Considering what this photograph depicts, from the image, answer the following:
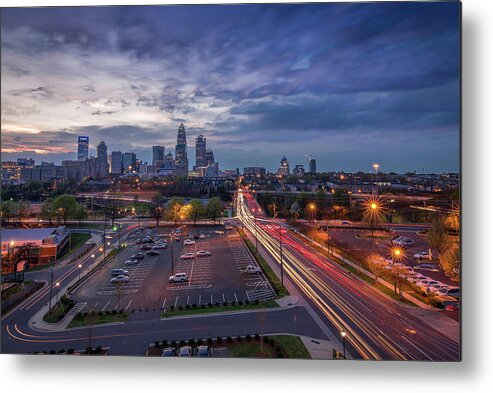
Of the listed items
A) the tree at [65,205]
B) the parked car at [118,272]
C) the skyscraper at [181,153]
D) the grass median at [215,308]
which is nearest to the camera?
the grass median at [215,308]

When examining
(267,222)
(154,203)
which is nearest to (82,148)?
(154,203)

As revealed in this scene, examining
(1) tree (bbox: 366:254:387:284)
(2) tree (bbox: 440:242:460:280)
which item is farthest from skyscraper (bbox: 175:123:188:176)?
(2) tree (bbox: 440:242:460:280)

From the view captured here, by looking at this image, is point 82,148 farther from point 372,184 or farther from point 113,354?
point 372,184

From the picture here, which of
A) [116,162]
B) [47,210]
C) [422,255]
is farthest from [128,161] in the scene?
[422,255]

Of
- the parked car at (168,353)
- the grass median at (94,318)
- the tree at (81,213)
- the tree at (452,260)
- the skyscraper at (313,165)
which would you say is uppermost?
the skyscraper at (313,165)

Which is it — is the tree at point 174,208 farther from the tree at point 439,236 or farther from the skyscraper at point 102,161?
the tree at point 439,236

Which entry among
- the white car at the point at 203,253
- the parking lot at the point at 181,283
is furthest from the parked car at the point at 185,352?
the white car at the point at 203,253
